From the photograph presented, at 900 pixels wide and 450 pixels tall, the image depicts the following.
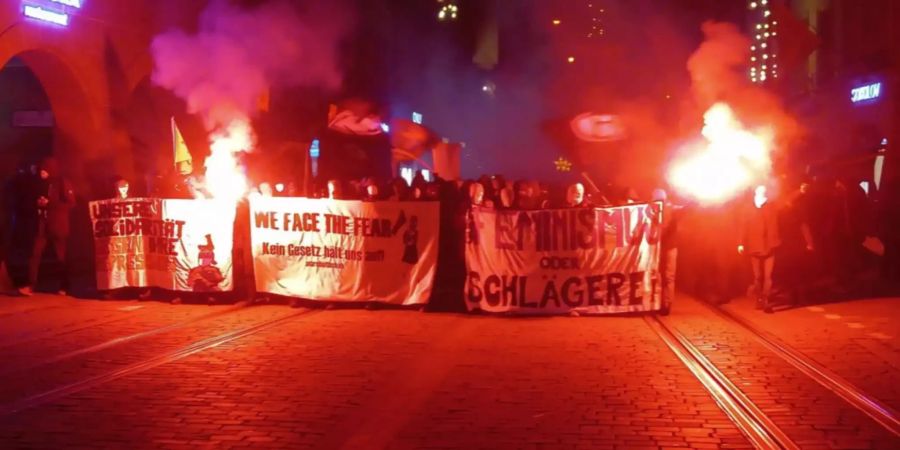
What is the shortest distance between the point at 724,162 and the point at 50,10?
11553 mm

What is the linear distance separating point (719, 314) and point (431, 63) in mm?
30054

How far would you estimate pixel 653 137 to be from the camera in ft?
109

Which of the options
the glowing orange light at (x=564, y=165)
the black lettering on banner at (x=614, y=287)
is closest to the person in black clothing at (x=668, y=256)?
the black lettering on banner at (x=614, y=287)

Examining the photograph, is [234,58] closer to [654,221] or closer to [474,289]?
[474,289]

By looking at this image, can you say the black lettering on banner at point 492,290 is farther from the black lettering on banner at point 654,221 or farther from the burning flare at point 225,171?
the burning flare at point 225,171

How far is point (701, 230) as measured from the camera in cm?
1417

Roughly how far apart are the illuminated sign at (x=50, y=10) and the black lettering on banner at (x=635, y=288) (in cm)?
1059

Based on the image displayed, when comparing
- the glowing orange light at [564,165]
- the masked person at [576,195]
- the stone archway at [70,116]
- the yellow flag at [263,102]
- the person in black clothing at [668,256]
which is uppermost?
the glowing orange light at [564,165]

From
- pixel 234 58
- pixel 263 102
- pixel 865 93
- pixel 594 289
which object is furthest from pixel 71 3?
pixel 865 93

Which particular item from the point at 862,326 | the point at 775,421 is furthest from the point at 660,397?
the point at 862,326

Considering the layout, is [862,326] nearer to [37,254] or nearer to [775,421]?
[775,421]

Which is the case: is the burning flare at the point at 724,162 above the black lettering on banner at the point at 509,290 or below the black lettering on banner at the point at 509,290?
above

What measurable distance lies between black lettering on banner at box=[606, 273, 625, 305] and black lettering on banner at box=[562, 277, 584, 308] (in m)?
0.35

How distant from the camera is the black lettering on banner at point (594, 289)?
1171cm
